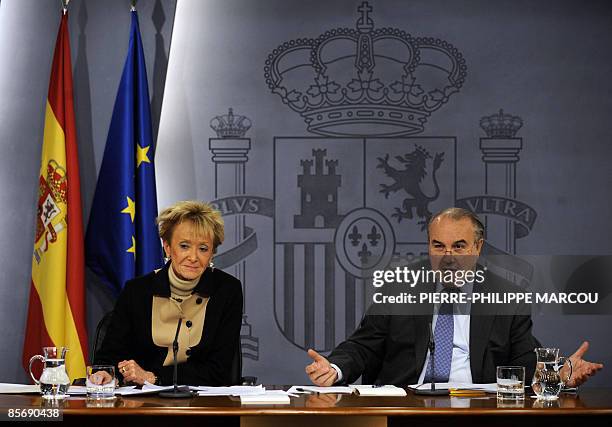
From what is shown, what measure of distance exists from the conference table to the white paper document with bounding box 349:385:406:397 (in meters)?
0.08

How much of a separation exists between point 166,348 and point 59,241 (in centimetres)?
132

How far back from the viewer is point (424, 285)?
349cm

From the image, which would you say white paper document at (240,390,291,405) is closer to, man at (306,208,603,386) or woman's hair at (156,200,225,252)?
man at (306,208,603,386)

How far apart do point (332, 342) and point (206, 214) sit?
1.39 m

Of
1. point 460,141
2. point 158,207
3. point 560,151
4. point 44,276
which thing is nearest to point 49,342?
point 44,276

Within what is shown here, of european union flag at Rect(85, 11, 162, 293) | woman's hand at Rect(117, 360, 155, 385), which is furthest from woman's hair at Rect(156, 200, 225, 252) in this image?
european union flag at Rect(85, 11, 162, 293)

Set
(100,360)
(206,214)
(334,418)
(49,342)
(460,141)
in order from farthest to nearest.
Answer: (460,141) < (49,342) < (206,214) < (100,360) < (334,418)

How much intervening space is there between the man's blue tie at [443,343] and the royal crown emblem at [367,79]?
1564 millimetres

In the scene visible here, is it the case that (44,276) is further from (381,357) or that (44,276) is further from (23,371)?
(381,357)

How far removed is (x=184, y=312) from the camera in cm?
359

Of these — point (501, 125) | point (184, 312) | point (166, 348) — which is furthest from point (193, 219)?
point (501, 125)

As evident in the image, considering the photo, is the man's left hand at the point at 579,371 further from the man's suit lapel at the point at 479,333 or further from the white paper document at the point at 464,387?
the man's suit lapel at the point at 479,333

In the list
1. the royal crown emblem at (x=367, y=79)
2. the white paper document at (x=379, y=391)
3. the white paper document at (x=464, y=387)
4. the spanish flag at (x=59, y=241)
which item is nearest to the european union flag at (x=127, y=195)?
the spanish flag at (x=59, y=241)

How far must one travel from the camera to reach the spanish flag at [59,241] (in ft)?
14.6
